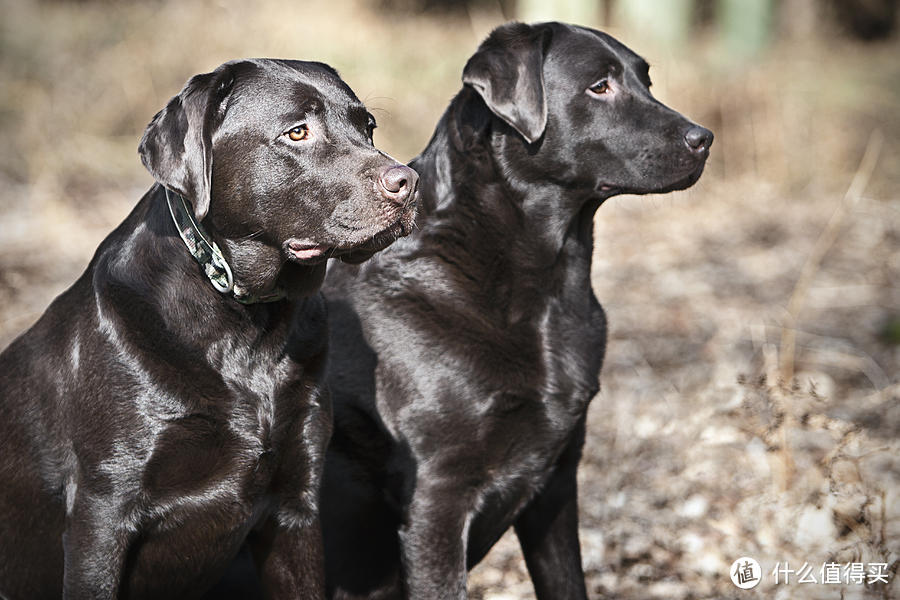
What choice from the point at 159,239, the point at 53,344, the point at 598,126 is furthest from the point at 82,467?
the point at 598,126

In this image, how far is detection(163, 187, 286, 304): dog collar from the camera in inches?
107

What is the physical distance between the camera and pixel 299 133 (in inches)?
109

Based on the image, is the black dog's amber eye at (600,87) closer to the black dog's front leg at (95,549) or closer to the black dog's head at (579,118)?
the black dog's head at (579,118)

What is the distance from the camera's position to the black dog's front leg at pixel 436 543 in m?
3.19

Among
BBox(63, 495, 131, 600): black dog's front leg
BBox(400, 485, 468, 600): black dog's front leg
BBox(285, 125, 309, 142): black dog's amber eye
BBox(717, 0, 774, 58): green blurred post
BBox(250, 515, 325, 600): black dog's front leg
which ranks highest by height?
BBox(285, 125, 309, 142): black dog's amber eye

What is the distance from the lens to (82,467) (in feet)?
8.71

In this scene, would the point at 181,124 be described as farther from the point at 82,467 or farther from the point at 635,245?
the point at 635,245

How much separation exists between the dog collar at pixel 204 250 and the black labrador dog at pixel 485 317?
71cm

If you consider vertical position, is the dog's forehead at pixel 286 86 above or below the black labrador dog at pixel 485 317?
above

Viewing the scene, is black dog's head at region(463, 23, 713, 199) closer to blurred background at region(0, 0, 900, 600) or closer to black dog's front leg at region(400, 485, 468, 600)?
black dog's front leg at region(400, 485, 468, 600)

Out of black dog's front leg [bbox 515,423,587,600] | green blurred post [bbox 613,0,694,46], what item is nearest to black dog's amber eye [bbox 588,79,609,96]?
black dog's front leg [bbox 515,423,587,600]

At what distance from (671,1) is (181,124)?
10.5m

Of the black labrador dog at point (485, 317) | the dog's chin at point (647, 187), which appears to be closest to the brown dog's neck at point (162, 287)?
the black labrador dog at point (485, 317)

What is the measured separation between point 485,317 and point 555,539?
34.2 inches
